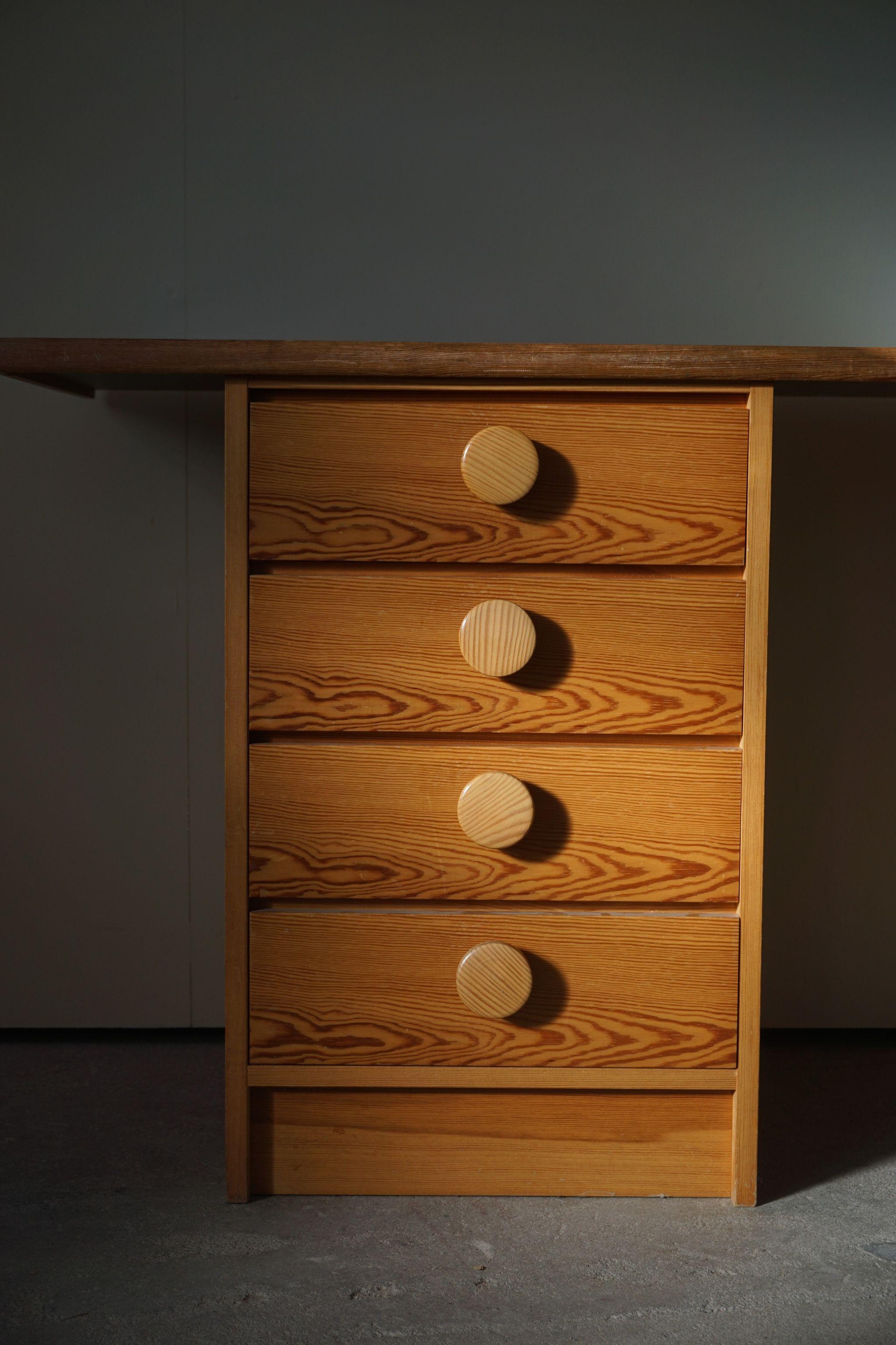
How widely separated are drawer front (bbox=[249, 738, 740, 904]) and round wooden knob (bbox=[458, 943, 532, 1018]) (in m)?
0.06

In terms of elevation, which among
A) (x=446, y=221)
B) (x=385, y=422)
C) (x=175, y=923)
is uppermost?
(x=446, y=221)

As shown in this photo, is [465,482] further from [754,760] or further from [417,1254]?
[417,1254]

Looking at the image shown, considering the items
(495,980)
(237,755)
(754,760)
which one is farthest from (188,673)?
(754,760)

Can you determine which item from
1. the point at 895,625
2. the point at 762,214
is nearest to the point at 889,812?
the point at 895,625

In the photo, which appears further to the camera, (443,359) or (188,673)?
(188,673)

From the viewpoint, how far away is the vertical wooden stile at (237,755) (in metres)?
1.05

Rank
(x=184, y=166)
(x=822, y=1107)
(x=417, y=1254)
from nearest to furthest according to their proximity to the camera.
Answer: (x=417, y=1254), (x=822, y=1107), (x=184, y=166)

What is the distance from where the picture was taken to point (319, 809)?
42.2 inches

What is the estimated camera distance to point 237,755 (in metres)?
1.07

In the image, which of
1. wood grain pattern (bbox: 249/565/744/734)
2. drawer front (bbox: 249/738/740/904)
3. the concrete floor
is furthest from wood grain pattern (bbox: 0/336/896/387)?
the concrete floor

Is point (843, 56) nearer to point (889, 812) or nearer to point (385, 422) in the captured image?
point (385, 422)

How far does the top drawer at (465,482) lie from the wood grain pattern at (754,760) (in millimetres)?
23

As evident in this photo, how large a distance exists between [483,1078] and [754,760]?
45 cm

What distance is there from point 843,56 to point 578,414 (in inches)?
35.9
